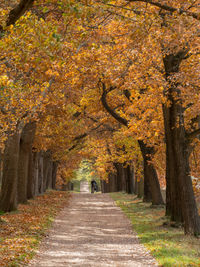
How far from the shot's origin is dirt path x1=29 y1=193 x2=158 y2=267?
880 cm

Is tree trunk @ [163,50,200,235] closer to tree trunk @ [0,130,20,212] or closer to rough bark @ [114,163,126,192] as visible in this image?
tree trunk @ [0,130,20,212]

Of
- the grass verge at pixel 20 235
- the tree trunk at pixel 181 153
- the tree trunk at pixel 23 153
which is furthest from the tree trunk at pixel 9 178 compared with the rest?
the tree trunk at pixel 181 153

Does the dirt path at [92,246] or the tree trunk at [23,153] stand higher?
the tree trunk at [23,153]

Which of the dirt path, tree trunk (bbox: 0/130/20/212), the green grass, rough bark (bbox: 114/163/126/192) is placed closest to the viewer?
the green grass

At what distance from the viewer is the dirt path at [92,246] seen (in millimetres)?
8797

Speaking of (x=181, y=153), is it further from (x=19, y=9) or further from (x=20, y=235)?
(x=19, y=9)

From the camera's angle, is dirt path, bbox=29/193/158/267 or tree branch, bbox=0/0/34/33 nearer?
tree branch, bbox=0/0/34/33

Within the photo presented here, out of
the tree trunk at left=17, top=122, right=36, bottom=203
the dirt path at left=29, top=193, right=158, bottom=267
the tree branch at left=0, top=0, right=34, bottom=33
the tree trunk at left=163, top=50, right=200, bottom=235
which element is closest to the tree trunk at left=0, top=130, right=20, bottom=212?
the dirt path at left=29, top=193, right=158, bottom=267

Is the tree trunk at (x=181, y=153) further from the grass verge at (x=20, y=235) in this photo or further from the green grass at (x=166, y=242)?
the grass verge at (x=20, y=235)

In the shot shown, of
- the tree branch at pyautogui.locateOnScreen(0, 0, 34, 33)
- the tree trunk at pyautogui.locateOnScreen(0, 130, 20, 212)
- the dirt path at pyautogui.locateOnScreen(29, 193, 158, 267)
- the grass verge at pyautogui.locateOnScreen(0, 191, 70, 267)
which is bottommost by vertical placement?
the dirt path at pyautogui.locateOnScreen(29, 193, 158, 267)

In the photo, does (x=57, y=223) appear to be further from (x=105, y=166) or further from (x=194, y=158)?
(x=105, y=166)

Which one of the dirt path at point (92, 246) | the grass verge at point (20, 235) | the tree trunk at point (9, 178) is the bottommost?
the dirt path at point (92, 246)

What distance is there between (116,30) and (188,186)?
6710 millimetres

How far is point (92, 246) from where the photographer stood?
1095cm
